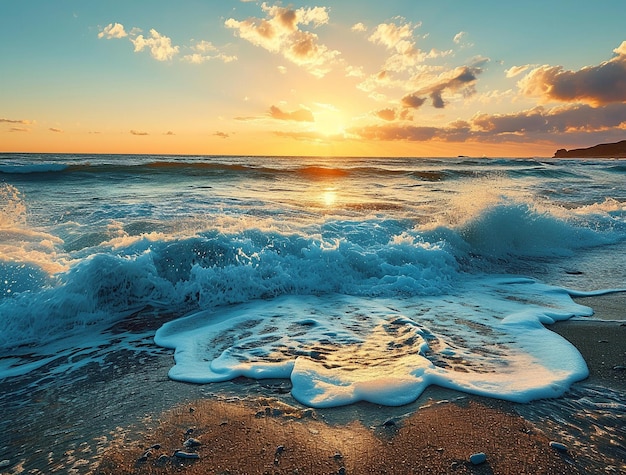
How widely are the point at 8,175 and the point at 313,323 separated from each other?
23229 mm

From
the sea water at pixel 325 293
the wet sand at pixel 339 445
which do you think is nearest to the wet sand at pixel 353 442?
the wet sand at pixel 339 445

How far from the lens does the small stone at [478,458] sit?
1847 millimetres

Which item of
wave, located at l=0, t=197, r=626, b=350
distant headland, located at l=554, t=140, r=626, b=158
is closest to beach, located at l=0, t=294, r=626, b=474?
wave, located at l=0, t=197, r=626, b=350

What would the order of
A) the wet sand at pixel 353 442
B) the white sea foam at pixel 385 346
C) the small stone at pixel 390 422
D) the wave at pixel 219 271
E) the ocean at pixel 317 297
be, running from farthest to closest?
the wave at pixel 219 271, the ocean at pixel 317 297, the white sea foam at pixel 385 346, the small stone at pixel 390 422, the wet sand at pixel 353 442

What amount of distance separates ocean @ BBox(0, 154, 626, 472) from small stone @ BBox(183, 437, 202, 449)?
0.68 metres

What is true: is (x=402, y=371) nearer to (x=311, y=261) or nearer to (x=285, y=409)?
(x=285, y=409)

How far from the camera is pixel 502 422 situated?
221 centimetres

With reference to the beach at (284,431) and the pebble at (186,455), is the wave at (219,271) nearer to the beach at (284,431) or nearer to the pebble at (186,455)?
the beach at (284,431)

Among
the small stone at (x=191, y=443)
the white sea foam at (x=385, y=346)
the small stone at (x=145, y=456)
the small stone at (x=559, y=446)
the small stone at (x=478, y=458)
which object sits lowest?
the white sea foam at (x=385, y=346)

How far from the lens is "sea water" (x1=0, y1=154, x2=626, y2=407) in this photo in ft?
9.62

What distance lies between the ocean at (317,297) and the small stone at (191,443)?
2.24ft

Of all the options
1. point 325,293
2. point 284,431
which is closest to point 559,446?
point 284,431

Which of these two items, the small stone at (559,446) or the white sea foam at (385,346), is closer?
the small stone at (559,446)

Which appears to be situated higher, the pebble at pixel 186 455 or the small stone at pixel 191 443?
the pebble at pixel 186 455
